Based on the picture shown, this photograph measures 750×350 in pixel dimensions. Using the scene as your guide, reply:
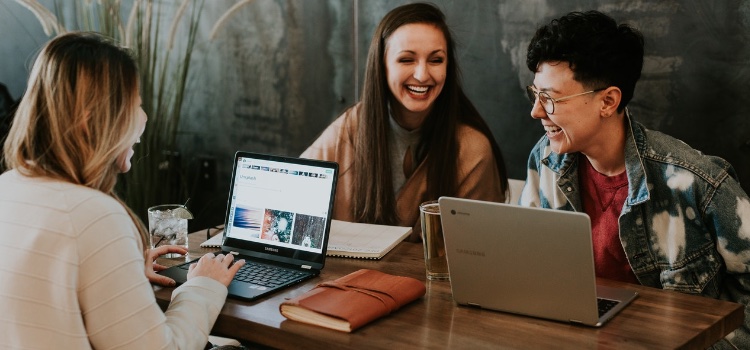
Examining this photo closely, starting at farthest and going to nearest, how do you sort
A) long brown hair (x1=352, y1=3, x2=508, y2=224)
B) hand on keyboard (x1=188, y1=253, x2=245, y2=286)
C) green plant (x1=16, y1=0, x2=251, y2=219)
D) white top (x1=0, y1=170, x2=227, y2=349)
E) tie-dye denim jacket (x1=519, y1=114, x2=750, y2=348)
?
1. green plant (x1=16, y1=0, x2=251, y2=219)
2. long brown hair (x1=352, y1=3, x2=508, y2=224)
3. tie-dye denim jacket (x1=519, y1=114, x2=750, y2=348)
4. hand on keyboard (x1=188, y1=253, x2=245, y2=286)
5. white top (x1=0, y1=170, x2=227, y2=349)

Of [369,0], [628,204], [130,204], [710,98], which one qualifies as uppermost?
[369,0]

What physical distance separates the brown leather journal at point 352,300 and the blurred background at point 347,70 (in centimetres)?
131

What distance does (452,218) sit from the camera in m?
1.69

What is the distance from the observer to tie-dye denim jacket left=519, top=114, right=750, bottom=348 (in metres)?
1.93

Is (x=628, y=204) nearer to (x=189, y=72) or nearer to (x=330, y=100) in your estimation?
(x=330, y=100)

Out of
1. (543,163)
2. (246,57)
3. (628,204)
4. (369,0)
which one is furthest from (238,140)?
(628,204)

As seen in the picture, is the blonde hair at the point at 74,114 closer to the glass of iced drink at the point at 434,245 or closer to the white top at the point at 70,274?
the white top at the point at 70,274

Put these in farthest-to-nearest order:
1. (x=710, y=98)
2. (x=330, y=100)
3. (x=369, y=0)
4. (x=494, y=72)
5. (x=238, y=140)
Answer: (x=238, y=140) → (x=330, y=100) → (x=369, y=0) → (x=494, y=72) → (x=710, y=98)

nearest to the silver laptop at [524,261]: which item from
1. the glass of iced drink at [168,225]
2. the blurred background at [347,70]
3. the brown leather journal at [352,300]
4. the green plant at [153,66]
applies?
the brown leather journal at [352,300]

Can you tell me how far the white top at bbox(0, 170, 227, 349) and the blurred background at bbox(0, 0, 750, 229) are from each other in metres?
1.79

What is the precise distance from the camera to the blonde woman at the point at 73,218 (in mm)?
1451

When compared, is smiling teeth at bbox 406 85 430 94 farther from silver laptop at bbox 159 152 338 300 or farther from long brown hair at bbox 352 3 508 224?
silver laptop at bbox 159 152 338 300

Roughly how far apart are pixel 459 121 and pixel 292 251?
865 mm

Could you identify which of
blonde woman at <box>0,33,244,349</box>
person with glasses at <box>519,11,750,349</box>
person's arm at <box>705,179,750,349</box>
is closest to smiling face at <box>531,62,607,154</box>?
person with glasses at <box>519,11,750,349</box>
